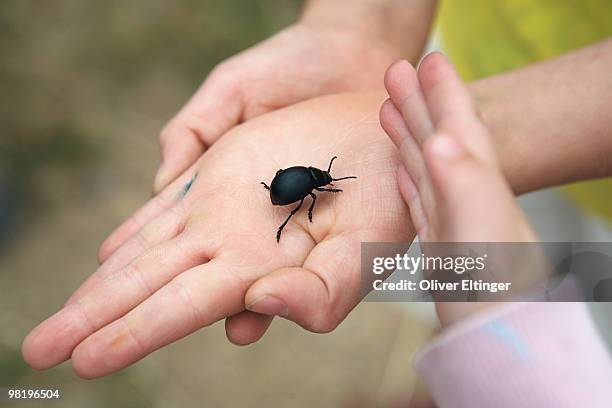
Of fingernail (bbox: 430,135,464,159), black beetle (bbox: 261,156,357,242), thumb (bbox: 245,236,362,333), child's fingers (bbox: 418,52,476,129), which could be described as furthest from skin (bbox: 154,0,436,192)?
fingernail (bbox: 430,135,464,159)

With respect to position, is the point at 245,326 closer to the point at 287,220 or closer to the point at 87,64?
the point at 287,220

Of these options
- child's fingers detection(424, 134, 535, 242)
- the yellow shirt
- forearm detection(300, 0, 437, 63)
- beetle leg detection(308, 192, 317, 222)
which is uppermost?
forearm detection(300, 0, 437, 63)

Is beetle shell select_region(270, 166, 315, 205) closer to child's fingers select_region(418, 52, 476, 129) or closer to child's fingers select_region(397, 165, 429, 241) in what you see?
child's fingers select_region(397, 165, 429, 241)

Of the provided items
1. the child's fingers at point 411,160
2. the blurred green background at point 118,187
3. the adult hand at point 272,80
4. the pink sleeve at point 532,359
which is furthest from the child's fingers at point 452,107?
the blurred green background at point 118,187

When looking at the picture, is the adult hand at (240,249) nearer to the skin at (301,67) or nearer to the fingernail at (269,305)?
the fingernail at (269,305)

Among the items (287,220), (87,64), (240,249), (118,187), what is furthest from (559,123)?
(87,64)
